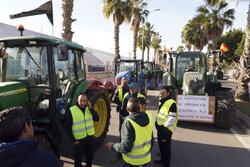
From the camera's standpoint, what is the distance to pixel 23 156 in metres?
1.15

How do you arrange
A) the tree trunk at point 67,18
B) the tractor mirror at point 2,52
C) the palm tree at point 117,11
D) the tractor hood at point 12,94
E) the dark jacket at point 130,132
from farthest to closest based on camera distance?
the palm tree at point 117,11, the tree trunk at point 67,18, the tractor mirror at point 2,52, the tractor hood at point 12,94, the dark jacket at point 130,132

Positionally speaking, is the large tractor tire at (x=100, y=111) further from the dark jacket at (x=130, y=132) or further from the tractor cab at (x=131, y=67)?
the tractor cab at (x=131, y=67)

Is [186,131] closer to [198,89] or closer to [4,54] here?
[198,89]

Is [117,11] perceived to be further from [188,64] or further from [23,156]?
[23,156]

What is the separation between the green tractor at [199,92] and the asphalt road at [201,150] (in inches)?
17.1

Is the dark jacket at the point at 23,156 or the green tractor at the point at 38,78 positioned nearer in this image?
the dark jacket at the point at 23,156

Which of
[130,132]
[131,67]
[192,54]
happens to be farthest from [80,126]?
[131,67]

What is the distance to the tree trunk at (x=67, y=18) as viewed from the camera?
9039mm

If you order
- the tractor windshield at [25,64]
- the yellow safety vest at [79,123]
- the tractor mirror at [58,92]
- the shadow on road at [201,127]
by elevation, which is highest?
the tractor windshield at [25,64]

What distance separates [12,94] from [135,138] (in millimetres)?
2299

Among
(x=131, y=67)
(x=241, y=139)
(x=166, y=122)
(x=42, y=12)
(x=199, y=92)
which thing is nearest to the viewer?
(x=166, y=122)

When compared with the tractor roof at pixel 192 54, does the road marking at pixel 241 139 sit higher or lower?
lower

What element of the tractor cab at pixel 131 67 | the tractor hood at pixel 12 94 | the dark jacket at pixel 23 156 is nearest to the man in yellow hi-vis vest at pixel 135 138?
the dark jacket at pixel 23 156

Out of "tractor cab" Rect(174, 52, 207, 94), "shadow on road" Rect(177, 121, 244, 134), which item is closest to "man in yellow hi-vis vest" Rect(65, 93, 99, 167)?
"shadow on road" Rect(177, 121, 244, 134)
